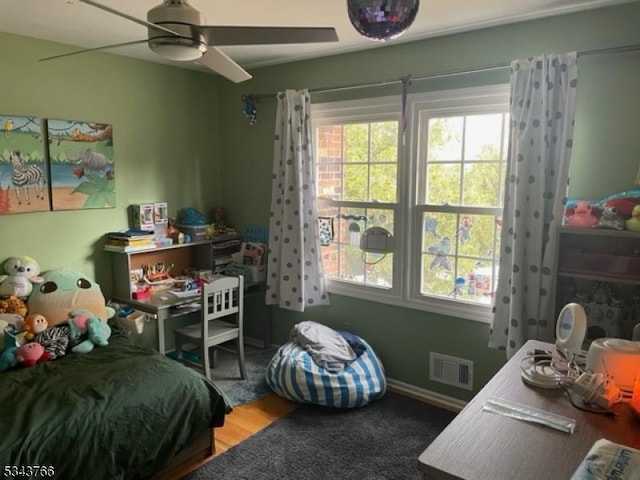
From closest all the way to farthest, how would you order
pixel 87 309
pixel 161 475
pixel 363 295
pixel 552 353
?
pixel 552 353 → pixel 161 475 → pixel 87 309 → pixel 363 295

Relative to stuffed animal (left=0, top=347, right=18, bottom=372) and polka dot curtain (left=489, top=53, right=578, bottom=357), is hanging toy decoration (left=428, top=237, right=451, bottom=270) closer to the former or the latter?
polka dot curtain (left=489, top=53, right=578, bottom=357)

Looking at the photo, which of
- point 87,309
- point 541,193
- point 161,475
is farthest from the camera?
point 87,309

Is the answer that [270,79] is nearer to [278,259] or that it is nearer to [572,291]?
[278,259]

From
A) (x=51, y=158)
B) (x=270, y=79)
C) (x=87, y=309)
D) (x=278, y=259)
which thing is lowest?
(x=87, y=309)

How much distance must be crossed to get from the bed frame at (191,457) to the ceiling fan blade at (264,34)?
1978 millimetres

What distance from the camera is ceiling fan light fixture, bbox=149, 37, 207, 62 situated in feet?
5.21

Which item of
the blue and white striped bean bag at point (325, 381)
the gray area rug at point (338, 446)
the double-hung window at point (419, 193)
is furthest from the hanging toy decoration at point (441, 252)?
the gray area rug at point (338, 446)

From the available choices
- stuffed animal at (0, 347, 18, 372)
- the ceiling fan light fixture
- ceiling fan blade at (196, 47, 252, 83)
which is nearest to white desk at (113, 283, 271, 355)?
stuffed animal at (0, 347, 18, 372)

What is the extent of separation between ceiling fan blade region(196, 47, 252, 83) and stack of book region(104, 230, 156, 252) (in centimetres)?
Result: 169

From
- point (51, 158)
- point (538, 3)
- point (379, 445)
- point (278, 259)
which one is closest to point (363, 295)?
point (278, 259)

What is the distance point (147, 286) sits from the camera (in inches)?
138

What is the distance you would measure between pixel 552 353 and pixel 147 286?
9.11 feet

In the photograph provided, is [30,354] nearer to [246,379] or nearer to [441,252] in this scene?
[246,379]

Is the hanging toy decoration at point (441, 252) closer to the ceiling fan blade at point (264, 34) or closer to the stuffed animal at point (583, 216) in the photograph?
the stuffed animal at point (583, 216)
